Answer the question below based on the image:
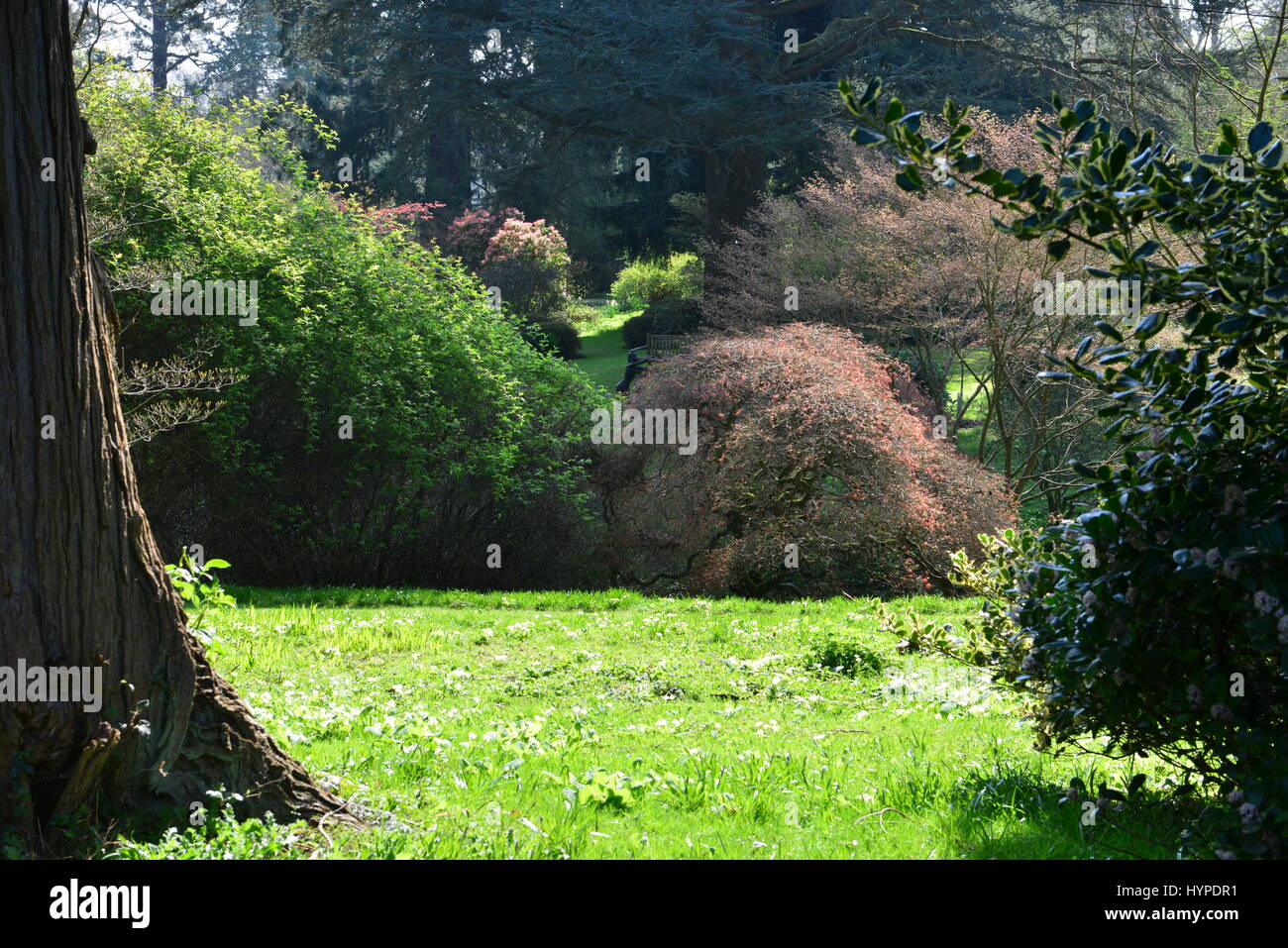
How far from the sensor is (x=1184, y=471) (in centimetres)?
317

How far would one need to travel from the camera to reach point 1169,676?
3.33 m

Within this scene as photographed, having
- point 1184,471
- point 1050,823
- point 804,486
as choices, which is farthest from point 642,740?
point 804,486

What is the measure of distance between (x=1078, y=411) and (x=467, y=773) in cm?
1298

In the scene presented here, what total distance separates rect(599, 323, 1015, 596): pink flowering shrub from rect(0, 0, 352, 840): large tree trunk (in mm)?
8796

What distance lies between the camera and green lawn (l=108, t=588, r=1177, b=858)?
11.9 ft

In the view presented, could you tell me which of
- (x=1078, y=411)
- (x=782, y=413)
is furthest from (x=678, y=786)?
(x=1078, y=411)

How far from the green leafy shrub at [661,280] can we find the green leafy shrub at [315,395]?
1273cm

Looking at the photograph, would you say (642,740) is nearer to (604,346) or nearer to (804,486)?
(804,486)

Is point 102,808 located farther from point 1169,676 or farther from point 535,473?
point 535,473

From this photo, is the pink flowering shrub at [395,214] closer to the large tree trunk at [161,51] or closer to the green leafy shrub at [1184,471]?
the green leafy shrub at [1184,471]

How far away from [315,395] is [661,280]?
17242 millimetres

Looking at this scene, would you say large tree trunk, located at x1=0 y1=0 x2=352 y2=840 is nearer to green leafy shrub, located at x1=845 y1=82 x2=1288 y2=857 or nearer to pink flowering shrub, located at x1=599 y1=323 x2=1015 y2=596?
green leafy shrub, located at x1=845 y1=82 x2=1288 y2=857

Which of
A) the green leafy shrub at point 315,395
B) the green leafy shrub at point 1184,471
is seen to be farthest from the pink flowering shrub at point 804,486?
the green leafy shrub at point 1184,471

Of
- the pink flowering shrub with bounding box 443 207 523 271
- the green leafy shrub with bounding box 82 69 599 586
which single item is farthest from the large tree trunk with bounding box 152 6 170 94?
the green leafy shrub with bounding box 82 69 599 586
